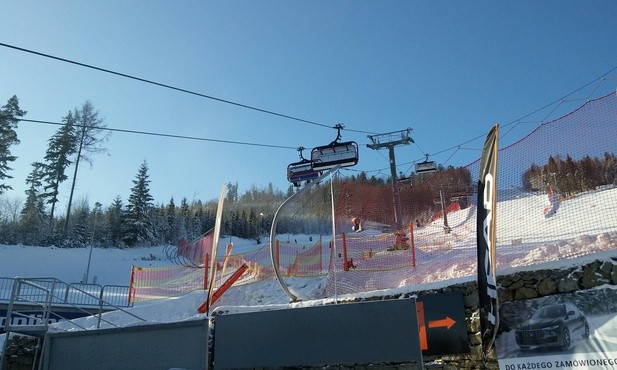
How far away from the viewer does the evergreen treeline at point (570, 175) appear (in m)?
8.95

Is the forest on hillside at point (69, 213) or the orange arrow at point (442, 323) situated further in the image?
the forest on hillside at point (69, 213)

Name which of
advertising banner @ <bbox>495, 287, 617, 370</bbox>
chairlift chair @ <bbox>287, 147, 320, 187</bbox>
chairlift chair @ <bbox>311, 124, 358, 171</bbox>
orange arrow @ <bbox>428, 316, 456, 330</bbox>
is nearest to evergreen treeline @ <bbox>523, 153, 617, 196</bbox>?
advertising banner @ <bbox>495, 287, 617, 370</bbox>

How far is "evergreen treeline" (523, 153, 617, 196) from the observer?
29.3ft

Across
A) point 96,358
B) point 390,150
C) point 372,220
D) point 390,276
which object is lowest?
point 96,358

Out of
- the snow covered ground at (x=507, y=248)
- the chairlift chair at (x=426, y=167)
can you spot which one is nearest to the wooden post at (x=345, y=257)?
the snow covered ground at (x=507, y=248)

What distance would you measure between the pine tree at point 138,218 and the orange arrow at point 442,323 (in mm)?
46459

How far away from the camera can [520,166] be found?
924 centimetres

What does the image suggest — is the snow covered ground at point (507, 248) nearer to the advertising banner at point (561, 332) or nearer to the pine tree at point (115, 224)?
the advertising banner at point (561, 332)

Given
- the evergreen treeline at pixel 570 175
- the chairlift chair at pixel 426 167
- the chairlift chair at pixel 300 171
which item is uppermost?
the chairlift chair at pixel 426 167

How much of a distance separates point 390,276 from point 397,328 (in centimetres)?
406

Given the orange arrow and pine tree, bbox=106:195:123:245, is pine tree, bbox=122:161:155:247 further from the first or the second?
the orange arrow

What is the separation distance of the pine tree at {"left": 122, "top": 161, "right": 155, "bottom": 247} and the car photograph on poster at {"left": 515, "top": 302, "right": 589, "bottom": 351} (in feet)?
157

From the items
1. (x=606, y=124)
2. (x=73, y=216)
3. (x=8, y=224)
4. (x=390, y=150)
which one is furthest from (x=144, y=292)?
(x=73, y=216)

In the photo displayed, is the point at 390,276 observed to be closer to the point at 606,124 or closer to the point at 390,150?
the point at 606,124
